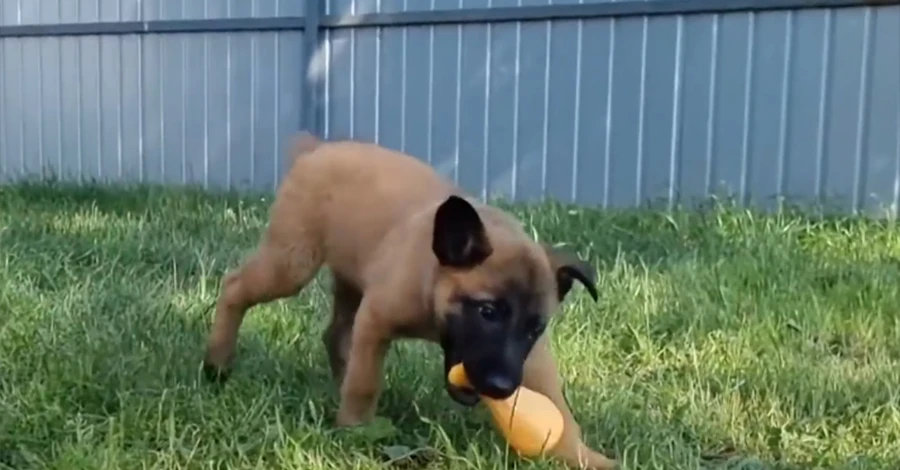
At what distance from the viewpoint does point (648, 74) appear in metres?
9.19

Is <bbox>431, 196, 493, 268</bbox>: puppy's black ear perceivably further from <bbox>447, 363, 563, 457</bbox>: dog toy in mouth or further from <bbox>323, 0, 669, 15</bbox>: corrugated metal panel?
<bbox>323, 0, 669, 15</bbox>: corrugated metal panel

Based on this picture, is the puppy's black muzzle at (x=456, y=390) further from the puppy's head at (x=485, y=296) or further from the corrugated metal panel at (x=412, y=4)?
the corrugated metal panel at (x=412, y=4)

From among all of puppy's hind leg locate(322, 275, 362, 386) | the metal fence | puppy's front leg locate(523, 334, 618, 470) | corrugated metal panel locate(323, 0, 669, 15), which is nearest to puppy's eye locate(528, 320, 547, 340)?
puppy's front leg locate(523, 334, 618, 470)

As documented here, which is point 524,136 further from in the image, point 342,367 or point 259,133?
point 342,367

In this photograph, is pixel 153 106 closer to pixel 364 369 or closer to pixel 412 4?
pixel 412 4

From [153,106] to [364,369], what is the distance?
897cm

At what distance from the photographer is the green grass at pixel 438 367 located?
354cm

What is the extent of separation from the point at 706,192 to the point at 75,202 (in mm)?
3923

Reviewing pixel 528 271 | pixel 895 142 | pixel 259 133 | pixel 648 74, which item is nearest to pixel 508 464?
pixel 528 271

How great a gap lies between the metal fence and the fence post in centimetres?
2

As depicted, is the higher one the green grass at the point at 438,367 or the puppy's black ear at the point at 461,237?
the puppy's black ear at the point at 461,237

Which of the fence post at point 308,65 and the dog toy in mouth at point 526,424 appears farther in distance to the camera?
the fence post at point 308,65

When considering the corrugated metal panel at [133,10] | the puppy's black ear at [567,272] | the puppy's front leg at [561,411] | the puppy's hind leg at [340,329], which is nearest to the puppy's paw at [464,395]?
the puppy's front leg at [561,411]

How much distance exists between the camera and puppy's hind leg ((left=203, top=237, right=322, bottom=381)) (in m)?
4.18
